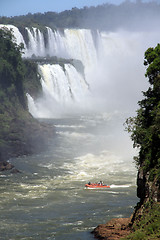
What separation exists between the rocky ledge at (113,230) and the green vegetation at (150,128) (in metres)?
3.50

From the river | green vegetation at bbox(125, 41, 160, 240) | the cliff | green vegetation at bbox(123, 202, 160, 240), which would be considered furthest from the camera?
the river

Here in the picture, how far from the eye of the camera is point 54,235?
78.8 feet

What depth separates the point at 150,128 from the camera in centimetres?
2253

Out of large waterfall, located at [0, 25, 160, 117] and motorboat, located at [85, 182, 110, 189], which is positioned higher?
large waterfall, located at [0, 25, 160, 117]

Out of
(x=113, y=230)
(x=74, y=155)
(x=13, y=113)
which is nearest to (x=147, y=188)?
(x=113, y=230)

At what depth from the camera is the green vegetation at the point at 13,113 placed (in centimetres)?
4984

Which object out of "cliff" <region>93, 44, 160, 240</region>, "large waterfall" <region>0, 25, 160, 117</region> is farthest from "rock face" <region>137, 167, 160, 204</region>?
"large waterfall" <region>0, 25, 160, 117</region>

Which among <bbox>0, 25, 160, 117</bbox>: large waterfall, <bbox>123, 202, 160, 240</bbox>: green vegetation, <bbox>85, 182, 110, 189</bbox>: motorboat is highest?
<bbox>0, 25, 160, 117</bbox>: large waterfall

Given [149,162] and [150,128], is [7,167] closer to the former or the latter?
[150,128]

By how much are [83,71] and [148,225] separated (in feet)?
279

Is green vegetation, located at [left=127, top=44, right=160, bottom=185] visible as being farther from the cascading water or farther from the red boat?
the red boat

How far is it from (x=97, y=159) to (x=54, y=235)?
2475 centimetres

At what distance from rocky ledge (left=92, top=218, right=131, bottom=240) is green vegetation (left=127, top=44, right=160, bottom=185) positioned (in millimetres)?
3495

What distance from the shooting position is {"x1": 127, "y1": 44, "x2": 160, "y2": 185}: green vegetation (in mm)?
21156
